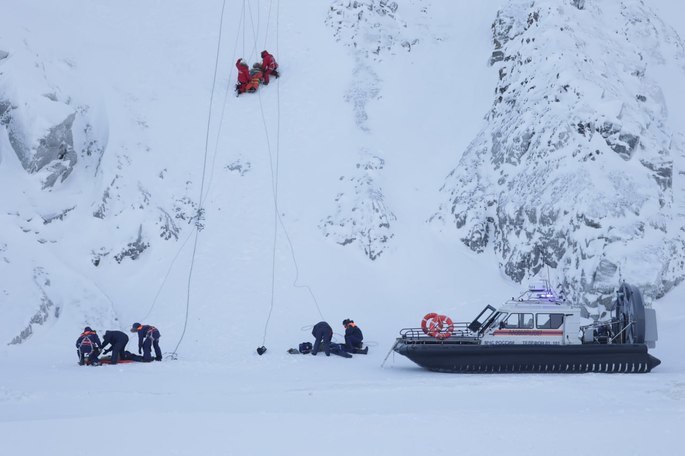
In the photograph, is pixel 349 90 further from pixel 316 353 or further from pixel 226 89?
pixel 316 353

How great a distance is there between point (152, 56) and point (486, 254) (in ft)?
46.4

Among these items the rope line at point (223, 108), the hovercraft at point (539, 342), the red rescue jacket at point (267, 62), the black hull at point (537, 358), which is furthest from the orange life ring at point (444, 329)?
the red rescue jacket at point (267, 62)

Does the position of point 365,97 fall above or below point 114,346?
above

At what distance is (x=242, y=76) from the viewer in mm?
22969

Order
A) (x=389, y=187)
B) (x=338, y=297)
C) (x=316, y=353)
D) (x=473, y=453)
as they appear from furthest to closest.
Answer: (x=389, y=187)
(x=338, y=297)
(x=316, y=353)
(x=473, y=453)

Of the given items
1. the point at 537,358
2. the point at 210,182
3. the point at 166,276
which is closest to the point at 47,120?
the point at 210,182

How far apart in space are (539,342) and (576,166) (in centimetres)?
636

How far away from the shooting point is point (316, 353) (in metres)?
15.2

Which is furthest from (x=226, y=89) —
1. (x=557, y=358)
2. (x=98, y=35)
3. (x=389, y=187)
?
(x=557, y=358)

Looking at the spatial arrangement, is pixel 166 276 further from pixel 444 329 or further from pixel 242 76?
pixel 242 76

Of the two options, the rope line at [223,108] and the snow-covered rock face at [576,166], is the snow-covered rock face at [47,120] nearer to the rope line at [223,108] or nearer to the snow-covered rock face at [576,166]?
the rope line at [223,108]

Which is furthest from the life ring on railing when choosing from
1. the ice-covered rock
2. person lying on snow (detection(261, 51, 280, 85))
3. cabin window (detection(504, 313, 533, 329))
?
person lying on snow (detection(261, 51, 280, 85))

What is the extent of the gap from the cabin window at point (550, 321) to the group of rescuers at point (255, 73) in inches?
537

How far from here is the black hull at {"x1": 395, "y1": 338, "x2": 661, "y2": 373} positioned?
1337 centimetres
